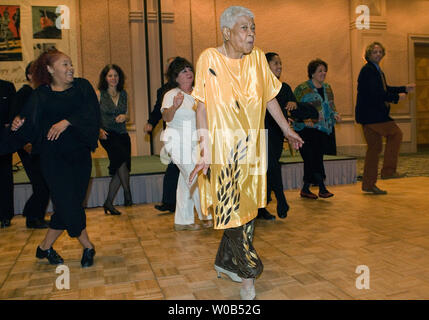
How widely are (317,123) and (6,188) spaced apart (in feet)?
10.8

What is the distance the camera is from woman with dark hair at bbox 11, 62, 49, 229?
4016 mm

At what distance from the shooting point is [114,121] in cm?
466

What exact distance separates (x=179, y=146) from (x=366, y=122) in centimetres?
249

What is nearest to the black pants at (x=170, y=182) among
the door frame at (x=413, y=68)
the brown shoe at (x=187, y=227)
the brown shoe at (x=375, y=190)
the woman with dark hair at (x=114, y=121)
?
the woman with dark hair at (x=114, y=121)

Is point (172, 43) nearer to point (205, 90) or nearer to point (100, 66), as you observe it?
point (100, 66)

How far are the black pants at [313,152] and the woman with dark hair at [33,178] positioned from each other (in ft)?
8.95

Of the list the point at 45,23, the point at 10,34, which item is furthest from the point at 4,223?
the point at 45,23

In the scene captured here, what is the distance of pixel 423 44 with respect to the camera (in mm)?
10398

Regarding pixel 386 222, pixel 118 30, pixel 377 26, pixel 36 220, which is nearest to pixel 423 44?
pixel 377 26

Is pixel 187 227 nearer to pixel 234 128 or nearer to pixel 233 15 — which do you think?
pixel 234 128

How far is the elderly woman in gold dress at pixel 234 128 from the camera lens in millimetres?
2203

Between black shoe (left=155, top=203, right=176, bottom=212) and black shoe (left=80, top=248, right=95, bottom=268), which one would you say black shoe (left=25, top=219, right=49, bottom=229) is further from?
black shoe (left=80, top=248, right=95, bottom=268)

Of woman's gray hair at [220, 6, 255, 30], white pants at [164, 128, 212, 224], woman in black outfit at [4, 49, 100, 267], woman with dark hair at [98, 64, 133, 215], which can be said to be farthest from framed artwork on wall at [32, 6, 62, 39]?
woman's gray hair at [220, 6, 255, 30]

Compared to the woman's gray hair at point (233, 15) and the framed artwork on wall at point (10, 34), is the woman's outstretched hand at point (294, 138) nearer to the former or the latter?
the woman's gray hair at point (233, 15)
